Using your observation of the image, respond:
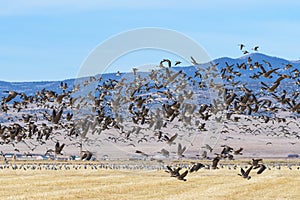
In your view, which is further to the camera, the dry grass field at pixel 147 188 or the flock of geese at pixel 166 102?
the dry grass field at pixel 147 188

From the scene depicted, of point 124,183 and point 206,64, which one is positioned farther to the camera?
point 124,183

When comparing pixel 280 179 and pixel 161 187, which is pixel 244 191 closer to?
pixel 161 187

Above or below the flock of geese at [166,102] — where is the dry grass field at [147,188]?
below

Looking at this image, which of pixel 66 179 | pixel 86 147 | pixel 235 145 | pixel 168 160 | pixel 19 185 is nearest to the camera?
pixel 19 185

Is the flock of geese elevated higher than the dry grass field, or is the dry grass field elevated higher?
the flock of geese

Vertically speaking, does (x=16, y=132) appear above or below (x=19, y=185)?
above

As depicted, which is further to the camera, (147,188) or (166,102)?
(166,102)

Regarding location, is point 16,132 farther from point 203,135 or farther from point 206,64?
point 203,135

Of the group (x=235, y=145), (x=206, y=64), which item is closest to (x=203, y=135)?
(x=235, y=145)

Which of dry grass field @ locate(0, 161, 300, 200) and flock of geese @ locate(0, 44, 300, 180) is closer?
flock of geese @ locate(0, 44, 300, 180)

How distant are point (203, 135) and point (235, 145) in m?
19.1

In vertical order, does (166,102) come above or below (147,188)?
above

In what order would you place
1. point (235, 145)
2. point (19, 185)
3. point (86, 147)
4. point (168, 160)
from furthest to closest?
point (86, 147) → point (235, 145) → point (168, 160) → point (19, 185)

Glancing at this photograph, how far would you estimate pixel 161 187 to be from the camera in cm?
4453
